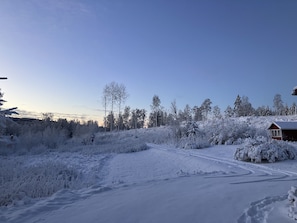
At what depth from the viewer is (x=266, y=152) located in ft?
37.1

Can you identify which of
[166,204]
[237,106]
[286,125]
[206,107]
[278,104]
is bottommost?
[166,204]

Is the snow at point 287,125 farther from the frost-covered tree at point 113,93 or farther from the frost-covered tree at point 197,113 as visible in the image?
the frost-covered tree at point 197,113

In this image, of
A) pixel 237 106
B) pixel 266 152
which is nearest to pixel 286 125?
pixel 266 152

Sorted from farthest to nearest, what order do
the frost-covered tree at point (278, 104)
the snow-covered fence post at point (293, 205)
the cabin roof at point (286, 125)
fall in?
the frost-covered tree at point (278, 104)
the cabin roof at point (286, 125)
the snow-covered fence post at point (293, 205)

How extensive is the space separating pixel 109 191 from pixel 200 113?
74083mm

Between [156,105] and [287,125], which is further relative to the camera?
[156,105]

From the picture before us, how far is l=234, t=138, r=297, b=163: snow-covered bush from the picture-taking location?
11242 mm

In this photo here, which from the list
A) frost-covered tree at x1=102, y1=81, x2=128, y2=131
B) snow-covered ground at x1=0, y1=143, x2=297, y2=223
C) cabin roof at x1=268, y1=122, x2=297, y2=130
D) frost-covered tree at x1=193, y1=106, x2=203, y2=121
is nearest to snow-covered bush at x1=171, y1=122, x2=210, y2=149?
cabin roof at x1=268, y1=122, x2=297, y2=130

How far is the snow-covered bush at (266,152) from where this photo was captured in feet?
36.9

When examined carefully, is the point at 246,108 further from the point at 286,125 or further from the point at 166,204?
the point at 166,204

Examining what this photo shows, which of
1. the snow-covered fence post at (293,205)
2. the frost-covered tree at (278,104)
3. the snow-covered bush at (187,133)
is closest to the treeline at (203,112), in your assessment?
the frost-covered tree at (278,104)

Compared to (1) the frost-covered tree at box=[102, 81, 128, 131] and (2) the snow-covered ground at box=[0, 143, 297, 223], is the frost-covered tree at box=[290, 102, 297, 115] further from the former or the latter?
(2) the snow-covered ground at box=[0, 143, 297, 223]

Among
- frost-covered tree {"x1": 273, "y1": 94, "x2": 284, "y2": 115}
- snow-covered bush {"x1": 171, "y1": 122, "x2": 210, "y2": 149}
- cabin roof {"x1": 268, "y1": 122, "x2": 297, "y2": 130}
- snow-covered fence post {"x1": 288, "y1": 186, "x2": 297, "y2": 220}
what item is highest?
frost-covered tree {"x1": 273, "y1": 94, "x2": 284, "y2": 115}

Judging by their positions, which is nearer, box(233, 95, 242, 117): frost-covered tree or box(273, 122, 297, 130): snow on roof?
box(273, 122, 297, 130): snow on roof
